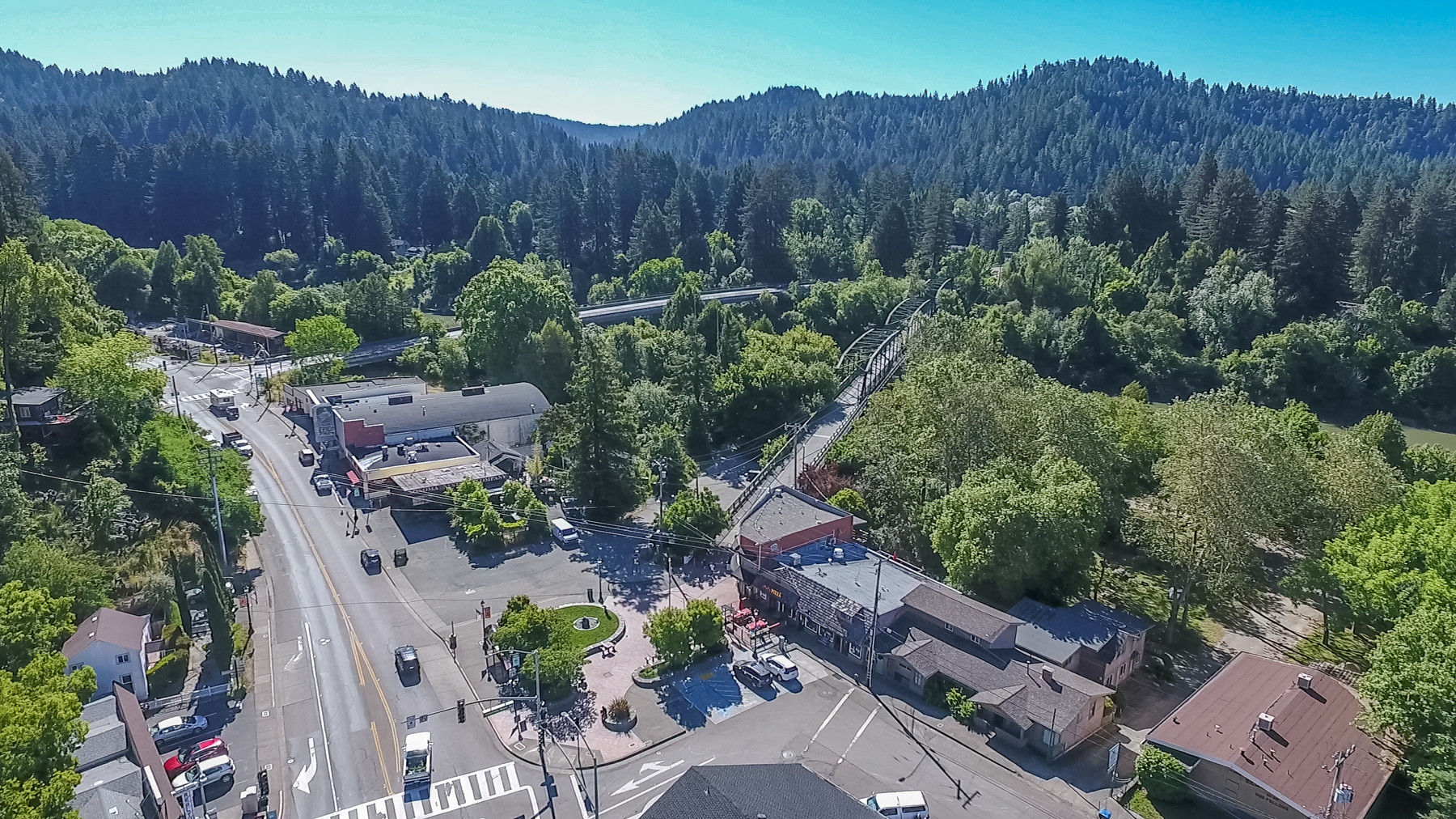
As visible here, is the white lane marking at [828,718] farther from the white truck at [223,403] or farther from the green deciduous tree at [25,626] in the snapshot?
the white truck at [223,403]

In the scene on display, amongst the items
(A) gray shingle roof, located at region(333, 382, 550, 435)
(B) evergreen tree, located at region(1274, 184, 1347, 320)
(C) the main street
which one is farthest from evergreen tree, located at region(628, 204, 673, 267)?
(C) the main street

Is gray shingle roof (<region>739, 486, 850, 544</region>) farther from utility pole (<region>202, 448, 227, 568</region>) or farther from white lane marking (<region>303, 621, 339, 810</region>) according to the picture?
utility pole (<region>202, 448, 227, 568</region>)

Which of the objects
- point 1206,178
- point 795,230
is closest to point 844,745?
point 1206,178

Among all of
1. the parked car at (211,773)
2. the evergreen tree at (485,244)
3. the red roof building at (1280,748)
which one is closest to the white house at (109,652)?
the parked car at (211,773)

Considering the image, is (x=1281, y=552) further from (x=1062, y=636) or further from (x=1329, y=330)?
(x=1329, y=330)

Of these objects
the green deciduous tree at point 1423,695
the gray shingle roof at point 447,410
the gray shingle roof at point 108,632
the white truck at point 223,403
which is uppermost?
the green deciduous tree at point 1423,695
